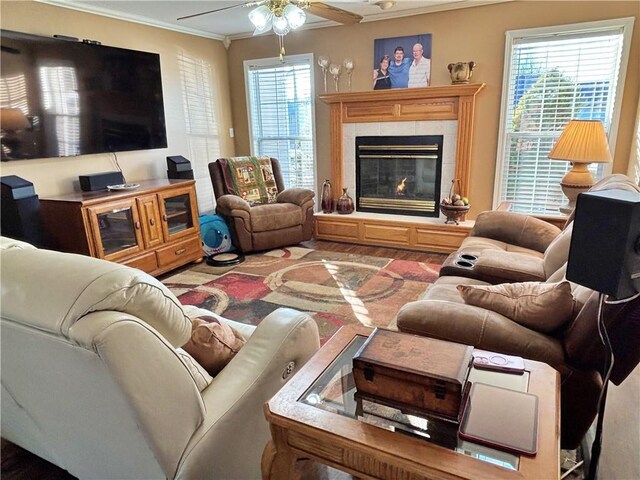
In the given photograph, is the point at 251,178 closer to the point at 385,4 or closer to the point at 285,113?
the point at 285,113

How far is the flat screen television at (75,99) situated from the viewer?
120 inches

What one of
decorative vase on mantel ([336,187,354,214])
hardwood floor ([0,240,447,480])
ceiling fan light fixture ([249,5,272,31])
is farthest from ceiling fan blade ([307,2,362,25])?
hardwood floor ([0,240,447,480])

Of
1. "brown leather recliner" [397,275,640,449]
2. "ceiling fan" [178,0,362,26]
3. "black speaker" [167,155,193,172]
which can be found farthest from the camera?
"black speaker" [167,155,193,172]

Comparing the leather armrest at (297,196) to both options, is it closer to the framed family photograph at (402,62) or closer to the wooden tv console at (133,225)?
Answer: the wooden tv console at (133,225)

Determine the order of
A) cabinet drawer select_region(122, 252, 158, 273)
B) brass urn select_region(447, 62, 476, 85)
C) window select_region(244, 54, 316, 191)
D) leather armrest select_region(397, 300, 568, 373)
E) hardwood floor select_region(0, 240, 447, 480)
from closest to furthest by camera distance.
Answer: leather armrest select_region(397, 300, 568, 373) → hardwood floor select_region(0, 240, 447, 480) → cabinet drawer select_region(122, 252, 158, 273) → brass urn select_region(447, 62, 476, 85) → window select_region(244, 54, 316, 191)

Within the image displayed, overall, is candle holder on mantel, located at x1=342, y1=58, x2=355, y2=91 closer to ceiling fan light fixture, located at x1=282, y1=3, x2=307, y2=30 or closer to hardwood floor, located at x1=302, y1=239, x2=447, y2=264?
hardwood floor, located at x1=302, y1=239, x2=447, y2=264

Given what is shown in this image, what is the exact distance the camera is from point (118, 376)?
2.73ft

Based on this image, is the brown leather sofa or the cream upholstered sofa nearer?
the cream upholstered sofa

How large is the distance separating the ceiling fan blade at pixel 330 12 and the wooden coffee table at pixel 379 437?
2.40 meters

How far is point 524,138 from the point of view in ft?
→ 13.0

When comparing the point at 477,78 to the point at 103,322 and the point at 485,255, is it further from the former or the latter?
the point at 103,322

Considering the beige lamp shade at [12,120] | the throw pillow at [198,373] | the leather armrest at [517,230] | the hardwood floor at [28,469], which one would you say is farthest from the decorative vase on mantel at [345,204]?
the throw pillow at [198,373]

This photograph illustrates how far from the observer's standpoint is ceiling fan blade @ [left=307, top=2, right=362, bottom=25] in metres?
2.68

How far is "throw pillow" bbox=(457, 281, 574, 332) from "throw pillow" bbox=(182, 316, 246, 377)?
93 centimetres
